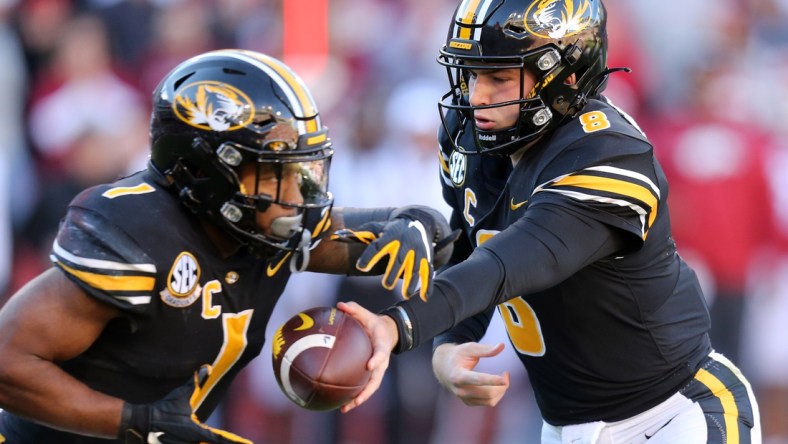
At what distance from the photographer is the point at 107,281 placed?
3055 millimetres

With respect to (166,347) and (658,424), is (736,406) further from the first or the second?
(166,347)

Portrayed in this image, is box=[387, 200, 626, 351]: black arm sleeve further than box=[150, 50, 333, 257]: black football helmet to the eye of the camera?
No

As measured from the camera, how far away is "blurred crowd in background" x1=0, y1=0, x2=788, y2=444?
6.56 metres

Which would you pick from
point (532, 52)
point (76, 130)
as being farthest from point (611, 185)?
point (76, 130)

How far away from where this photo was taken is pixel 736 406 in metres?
3.55

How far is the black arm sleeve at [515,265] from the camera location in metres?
3.00

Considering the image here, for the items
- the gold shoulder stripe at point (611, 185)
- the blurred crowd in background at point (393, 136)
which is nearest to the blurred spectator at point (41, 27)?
the blurred crowd in background at point (393, 136)

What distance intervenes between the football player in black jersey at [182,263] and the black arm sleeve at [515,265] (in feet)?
0.22

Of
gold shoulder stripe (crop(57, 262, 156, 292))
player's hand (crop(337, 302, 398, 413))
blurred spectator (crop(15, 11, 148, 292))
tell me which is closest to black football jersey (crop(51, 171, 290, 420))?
gold shoulder stripe (crop(57, 262, 156, 292))

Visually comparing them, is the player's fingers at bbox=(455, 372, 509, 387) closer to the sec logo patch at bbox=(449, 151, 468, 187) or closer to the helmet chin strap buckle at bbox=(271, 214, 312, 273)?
the helmet chin strap buckle at bbox=(271, 214, 312, 273)

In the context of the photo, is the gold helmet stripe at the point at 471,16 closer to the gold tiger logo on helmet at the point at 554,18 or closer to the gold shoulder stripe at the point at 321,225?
the gold tiger logo on helmet at the point at 554,18

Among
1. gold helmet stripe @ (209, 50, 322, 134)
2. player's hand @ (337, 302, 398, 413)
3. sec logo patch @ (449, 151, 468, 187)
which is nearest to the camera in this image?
player's hand @ (337, 302, 398, 413)

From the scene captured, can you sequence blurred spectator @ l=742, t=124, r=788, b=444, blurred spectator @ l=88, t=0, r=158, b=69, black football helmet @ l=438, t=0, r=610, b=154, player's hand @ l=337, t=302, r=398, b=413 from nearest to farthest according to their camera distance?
player's hand @ l=337, t=302, r=398, b=413, black football helmet @ l=438, t=0, r=610, b=154, blurred spectator @ l=742, t=124, r=788, b=444, blurred spectator @ l=88, t=0, r=158, b=69

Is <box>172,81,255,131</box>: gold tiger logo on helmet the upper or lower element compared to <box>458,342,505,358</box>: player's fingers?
upper
